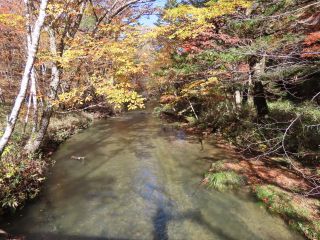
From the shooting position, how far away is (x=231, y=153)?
1311cm

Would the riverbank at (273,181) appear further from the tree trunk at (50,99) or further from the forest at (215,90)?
the tree trunk at (50,99)

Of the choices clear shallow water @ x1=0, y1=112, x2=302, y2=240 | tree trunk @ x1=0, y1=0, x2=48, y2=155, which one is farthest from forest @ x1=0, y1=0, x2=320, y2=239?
clear shallow water @ x1=0, y1=112, x2=302, y2=240

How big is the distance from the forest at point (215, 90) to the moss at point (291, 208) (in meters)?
0.03

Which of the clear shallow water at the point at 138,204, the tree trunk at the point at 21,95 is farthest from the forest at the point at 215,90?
the clear shallow water at the point at 138,204

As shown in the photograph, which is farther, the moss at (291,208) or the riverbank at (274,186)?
the riverbank at (274,186)

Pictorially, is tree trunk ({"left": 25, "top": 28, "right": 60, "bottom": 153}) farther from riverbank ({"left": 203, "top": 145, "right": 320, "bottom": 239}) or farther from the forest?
riverbank ({"left": 203, "top": 145, "right": 320, "bottom": 239})

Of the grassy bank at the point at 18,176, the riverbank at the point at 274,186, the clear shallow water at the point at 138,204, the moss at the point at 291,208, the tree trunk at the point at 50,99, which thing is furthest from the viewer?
the tree trunk at the point at 50,99

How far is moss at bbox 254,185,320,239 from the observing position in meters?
6.89

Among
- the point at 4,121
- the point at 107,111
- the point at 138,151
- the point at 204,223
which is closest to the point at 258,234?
the point at 204,223

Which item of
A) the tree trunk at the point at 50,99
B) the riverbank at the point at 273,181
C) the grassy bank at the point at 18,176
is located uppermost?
the tree trunk at the point at 50,99

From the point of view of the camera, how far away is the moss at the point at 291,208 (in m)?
6.89

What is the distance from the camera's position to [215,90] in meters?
18.0

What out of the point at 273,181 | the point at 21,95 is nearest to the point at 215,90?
the point at 273,181

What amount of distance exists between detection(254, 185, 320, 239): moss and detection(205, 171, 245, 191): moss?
706 mm
